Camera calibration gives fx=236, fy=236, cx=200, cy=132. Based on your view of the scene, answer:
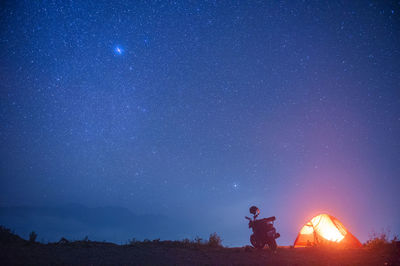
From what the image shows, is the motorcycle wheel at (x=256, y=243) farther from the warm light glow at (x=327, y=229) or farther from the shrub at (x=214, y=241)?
the warm light glow at (x=327, y=229)

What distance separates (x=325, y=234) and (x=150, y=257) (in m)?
10.8

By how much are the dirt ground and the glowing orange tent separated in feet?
15.7

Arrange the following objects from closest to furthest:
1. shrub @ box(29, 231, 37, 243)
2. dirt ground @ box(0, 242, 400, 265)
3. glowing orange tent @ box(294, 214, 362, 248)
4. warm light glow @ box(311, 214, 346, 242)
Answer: dirt ground @ box(0, 242, 400, 265), shrub @ box(29, 231, 37, 243), glowing orange tent @ box(294, 214, 362, 248), warm light glow @ box(311, 214, 346, 242)

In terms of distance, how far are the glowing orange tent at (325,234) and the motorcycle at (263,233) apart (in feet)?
17.8

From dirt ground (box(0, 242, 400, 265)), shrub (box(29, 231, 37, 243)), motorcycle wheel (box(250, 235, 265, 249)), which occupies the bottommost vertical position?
dirt ground (box(0, 242, 400, 265))

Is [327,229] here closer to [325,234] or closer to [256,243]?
[325,234]

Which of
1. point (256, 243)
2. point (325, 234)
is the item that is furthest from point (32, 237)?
point (325, 234)

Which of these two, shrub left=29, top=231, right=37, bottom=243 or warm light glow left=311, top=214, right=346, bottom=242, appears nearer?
shrub left=29, top=231, right=37, bottom=243

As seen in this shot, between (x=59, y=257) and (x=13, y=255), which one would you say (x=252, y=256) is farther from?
(x=13, y=255)

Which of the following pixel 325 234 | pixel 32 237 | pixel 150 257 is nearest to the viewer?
pixel 150 257

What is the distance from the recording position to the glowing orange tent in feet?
42.6

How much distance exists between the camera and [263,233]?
8.91 metres

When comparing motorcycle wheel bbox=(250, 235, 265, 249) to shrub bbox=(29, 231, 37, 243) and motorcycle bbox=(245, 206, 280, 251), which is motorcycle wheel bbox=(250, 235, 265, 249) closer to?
motorcycle bbox=(245, 206, 280, 251)

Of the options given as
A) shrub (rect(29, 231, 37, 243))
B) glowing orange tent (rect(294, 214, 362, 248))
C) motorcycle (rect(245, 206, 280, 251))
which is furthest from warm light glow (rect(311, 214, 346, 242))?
shrub (rect(29, 231, 37, 243))
